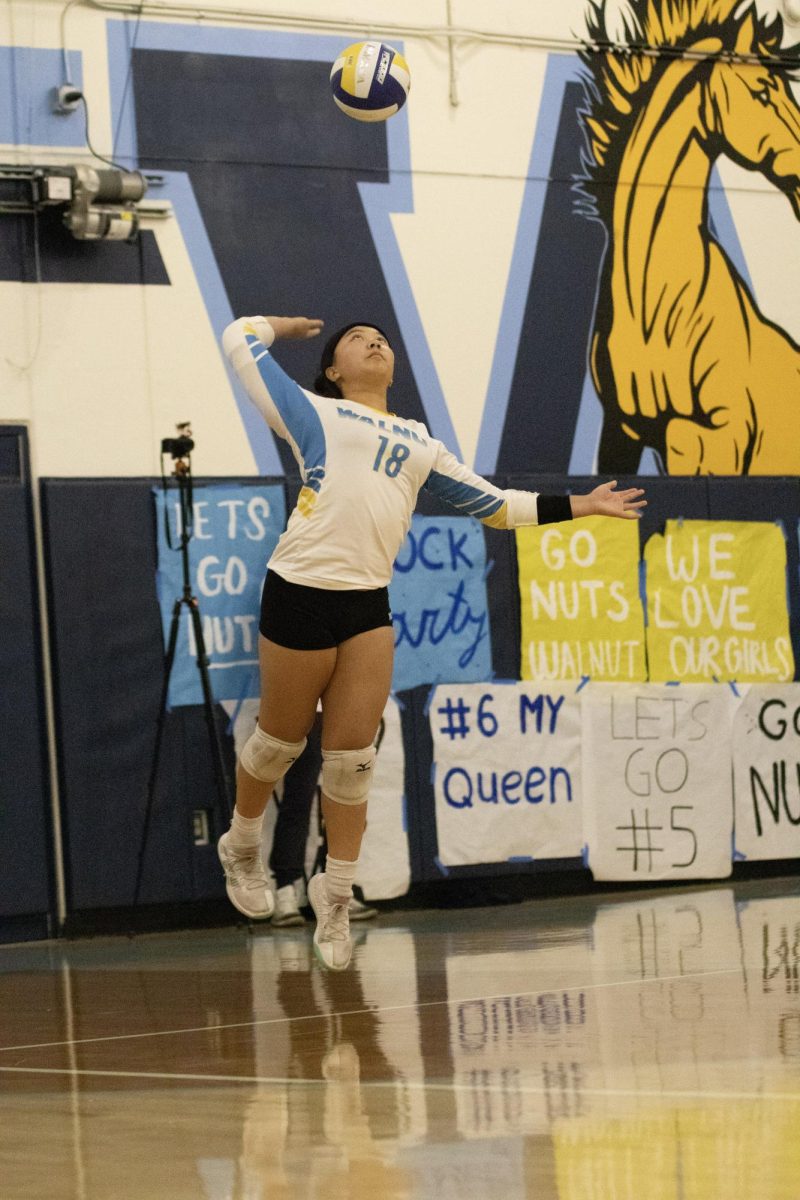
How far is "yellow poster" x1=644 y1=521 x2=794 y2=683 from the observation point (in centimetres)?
871

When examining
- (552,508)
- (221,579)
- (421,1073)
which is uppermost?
(552,508)

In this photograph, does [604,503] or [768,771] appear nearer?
[604,503]

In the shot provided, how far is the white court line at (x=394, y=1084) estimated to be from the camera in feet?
10.5

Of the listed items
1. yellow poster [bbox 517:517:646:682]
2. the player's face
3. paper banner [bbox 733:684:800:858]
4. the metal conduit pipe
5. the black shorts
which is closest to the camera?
the black shorts

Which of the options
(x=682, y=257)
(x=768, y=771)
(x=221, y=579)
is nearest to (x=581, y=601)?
(x=768, y=771)

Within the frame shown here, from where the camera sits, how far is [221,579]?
311 inches

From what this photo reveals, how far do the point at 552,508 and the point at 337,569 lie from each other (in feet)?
2.48

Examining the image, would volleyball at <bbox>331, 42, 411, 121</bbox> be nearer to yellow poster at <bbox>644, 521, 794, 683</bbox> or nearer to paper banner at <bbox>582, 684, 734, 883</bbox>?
yellow poster at <bbox>644, 521, 794, 683</bbox>

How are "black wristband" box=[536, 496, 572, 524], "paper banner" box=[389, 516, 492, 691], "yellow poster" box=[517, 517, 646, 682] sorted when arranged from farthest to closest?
"yellow poster" box=[517, 517, 646, 682], "paper banner" box=[389, 516, 492, 691], "black wristband" box=[536, 496, 572, 524]

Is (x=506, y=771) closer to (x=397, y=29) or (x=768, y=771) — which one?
(x=768, y=771)

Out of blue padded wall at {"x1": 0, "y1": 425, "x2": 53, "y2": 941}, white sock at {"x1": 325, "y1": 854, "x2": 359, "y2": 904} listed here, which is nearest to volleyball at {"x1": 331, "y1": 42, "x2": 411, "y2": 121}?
blue padded wall at {"x1": 0, "y1": 425, "x2": 53, "y2": 941}

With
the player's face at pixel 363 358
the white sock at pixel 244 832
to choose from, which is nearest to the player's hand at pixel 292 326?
the player's face at pixel 363 358

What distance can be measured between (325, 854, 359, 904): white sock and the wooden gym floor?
0.27m

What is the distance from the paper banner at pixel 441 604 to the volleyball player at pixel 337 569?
282 cm
